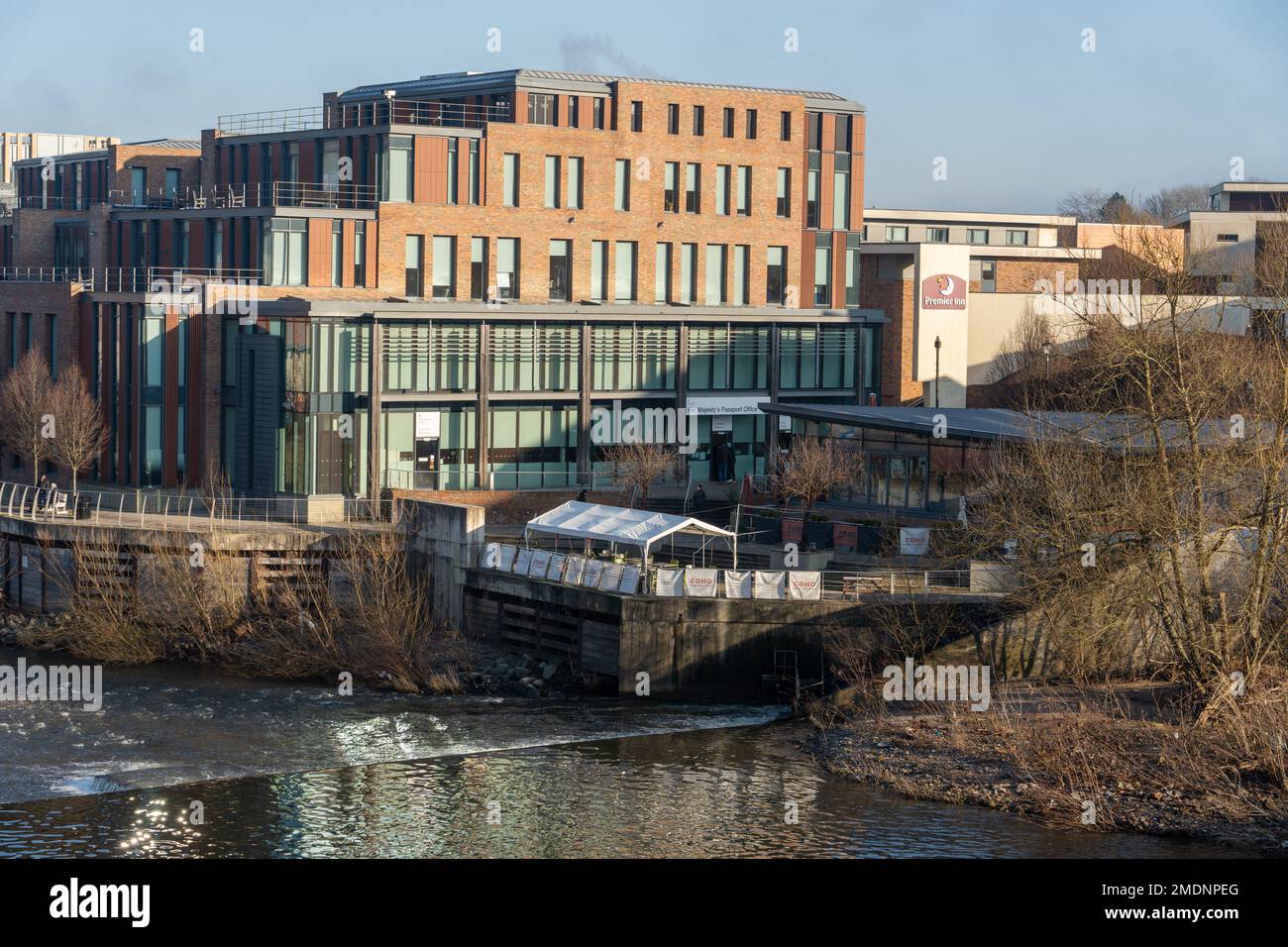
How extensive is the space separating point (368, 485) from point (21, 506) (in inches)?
461

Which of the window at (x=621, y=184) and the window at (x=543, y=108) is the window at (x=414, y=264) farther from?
the window at (x=621, y=184)

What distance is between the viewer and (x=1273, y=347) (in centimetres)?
4031

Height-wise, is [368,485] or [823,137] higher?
[823,137]

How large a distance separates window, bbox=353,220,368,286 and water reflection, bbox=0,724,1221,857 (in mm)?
30271

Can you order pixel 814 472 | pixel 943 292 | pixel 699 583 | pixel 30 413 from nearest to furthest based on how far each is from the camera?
1. pixel 699 583
2. pixel 814 472
3. pixel 30 413
4. pixel 943 292

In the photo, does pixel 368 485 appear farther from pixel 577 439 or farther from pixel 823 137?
pixel 823 137

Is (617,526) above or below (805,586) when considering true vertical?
above

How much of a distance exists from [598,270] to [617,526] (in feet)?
78.3

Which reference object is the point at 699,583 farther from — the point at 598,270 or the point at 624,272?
the point at 624,272

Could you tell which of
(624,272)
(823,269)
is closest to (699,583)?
(624,272)

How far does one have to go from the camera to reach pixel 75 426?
59.8 m

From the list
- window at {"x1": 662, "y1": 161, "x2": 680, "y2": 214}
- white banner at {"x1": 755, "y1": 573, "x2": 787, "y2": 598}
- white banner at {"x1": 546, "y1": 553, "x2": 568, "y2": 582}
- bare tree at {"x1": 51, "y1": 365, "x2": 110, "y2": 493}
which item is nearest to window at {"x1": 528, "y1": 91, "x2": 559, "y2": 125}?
window at {"x1": 662, "y1": 161, "x2": 680, "y2": 214}

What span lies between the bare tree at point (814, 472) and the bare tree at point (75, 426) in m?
23.3
